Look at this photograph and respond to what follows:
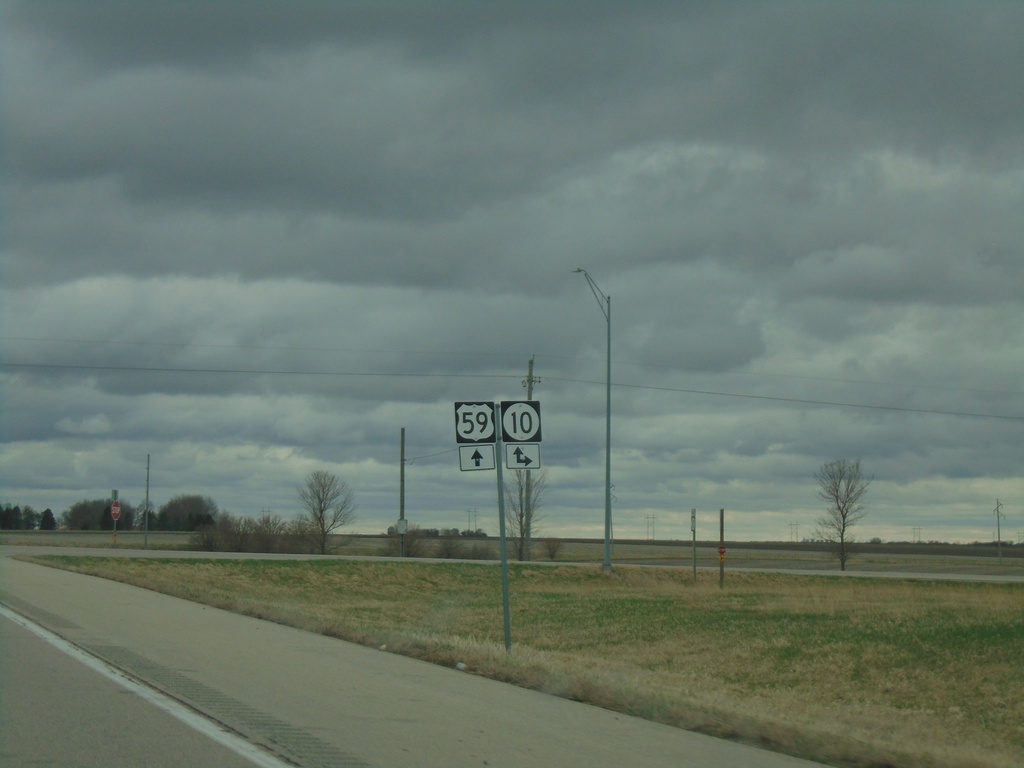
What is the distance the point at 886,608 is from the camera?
32406 mm

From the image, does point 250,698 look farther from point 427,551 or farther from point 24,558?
point 427,551

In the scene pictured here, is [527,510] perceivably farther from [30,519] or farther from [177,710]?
[30,519]

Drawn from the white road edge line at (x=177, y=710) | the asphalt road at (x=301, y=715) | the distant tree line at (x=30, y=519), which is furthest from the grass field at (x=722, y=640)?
the distant tree line at (x=30, y=519)

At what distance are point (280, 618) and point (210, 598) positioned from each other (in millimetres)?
5473

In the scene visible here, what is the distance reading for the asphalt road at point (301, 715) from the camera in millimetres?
8453

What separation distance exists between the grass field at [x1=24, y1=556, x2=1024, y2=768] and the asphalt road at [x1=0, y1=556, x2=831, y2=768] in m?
0.74

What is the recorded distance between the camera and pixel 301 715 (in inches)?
399

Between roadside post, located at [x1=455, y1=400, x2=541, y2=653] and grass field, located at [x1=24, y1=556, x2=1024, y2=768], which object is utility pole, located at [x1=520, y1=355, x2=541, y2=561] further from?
roadside post, located at [x1=455, y1=400, x2=541, y2=653]

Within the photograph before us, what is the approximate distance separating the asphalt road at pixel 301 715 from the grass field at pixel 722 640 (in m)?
0.74

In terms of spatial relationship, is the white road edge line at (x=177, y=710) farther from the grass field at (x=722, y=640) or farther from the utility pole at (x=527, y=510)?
the utility pole at (x=527, y=510)

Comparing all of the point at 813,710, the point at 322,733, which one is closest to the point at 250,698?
the point at 322,733

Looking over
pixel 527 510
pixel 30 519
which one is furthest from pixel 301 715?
pixel 30 519

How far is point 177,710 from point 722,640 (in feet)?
58.4

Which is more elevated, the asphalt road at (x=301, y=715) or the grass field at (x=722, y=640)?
Answer: the asphalt road at (x=301, y=715)
